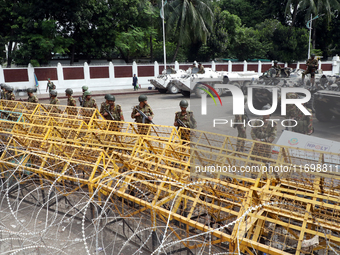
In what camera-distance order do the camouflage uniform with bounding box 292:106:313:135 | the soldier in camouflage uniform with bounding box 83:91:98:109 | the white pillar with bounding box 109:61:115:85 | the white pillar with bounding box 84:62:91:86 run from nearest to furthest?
1. the camouflage uniform with bounding box 292:106:313:135
2. the soldier in camouflage uniform with bounding box 83:91:98:109
3. the white pillar with bounding box 84:62:91:86
4. the white pillar with bounding box 109:61:115:85

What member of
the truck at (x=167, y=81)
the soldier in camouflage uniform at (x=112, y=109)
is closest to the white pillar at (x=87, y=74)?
the truck at (x=167, y=81)

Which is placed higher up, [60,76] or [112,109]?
[60,76]

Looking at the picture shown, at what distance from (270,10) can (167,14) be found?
1529cm

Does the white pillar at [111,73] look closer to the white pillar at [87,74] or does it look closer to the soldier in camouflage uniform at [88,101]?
the white pillar at [87,74]

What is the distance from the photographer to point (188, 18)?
28.5 metres

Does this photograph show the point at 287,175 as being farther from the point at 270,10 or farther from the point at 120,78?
the point at 270,10

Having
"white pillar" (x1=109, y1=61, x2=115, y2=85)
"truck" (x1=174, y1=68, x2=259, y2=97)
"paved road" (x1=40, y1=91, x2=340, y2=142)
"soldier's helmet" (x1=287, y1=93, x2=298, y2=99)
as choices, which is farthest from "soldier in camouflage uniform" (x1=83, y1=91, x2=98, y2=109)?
"white pillar" (x1=109, y1=61, x2=115, y2=85)

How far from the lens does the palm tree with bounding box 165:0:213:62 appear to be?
2800cm

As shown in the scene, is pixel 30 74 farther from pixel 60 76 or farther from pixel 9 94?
pixel 9 94

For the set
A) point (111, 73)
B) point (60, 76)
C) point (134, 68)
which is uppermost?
point (134, 68)

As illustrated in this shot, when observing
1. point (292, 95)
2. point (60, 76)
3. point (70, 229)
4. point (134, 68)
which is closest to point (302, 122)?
point (292, 95)

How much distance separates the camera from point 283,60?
3481 cm

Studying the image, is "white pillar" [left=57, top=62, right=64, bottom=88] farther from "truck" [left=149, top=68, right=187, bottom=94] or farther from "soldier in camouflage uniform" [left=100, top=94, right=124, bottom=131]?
"soldier in camouflage uniform" [left=100, top=94, right=124, bottom=131]

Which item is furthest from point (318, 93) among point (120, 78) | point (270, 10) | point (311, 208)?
point (270, 10)
